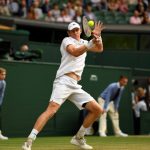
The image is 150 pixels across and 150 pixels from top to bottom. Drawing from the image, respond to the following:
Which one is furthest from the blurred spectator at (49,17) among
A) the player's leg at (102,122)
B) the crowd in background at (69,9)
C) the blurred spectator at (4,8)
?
the player's leg at (102,122)

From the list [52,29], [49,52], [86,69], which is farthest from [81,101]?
[52,29]

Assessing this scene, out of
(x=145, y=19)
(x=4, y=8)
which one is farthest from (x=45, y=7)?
(x=145, y=19)

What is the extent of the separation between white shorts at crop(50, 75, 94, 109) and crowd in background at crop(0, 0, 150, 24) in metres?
14.2

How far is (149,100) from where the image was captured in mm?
21156

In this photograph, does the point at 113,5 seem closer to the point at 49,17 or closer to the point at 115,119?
the point at 49,17

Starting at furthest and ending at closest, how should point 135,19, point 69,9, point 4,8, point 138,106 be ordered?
point 135,19, point 69,9, point 4,8, point 138,106

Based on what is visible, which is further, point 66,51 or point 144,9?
point 144,9

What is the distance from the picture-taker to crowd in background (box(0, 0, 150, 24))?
26.2 m

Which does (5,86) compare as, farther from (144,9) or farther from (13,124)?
(144,9)

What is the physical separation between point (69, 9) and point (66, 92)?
16419mm

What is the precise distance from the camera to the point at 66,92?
36.9 feet

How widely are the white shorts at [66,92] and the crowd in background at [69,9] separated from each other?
14.2 meters

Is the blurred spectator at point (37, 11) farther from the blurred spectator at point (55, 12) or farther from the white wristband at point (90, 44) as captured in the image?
the white wristband at point (90, 44)

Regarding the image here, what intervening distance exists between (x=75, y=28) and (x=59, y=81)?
98 cm
